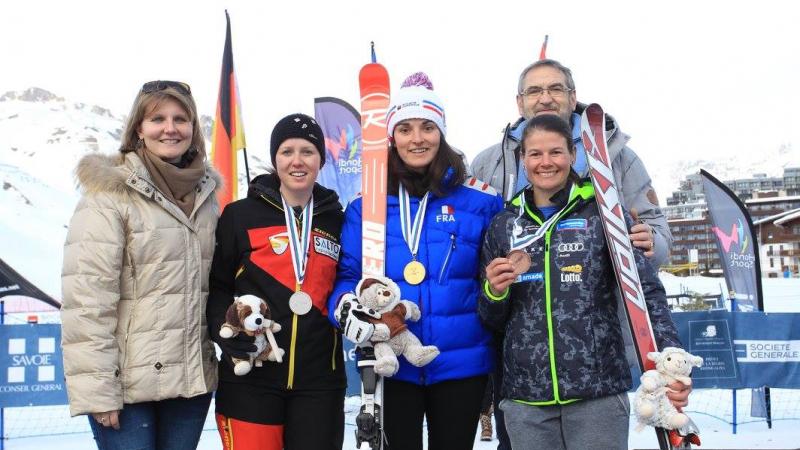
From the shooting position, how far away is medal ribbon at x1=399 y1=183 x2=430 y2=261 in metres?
2.57

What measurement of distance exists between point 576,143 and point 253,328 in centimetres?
160

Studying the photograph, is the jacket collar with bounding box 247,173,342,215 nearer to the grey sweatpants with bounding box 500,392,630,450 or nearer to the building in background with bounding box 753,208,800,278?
the grey sweatpants with bounding box 500,392,630,450

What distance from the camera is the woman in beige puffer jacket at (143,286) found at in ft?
7.71

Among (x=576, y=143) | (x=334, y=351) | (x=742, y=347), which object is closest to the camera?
(x=334, y=351)

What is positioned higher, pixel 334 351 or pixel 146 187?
pixel 146 187

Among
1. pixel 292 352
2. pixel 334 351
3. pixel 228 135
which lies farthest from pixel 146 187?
pixel 228 135

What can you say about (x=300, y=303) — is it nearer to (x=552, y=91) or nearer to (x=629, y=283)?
(x=629, y=283)

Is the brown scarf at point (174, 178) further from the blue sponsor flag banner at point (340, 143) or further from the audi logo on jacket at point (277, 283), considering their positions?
the blue sponsor flag banner at point (340, 143)

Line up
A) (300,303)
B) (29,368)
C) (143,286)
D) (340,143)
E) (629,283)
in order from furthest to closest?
(340,143) < (29,368) < (300,303) < (143,286) < (629,283)

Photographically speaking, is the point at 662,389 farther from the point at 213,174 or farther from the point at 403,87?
the point at 213,174

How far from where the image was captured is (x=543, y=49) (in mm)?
5738

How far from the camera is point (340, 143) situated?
9648mm

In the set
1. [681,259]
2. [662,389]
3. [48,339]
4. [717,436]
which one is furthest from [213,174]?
[681,259]

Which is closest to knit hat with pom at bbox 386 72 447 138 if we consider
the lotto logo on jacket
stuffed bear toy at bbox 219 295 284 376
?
the lotto logo on jacket
